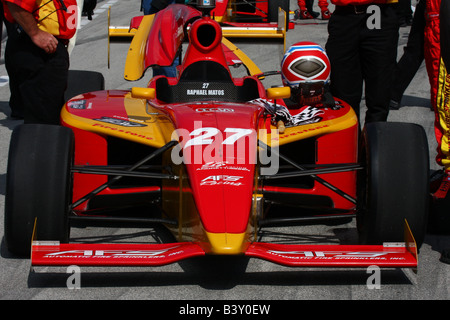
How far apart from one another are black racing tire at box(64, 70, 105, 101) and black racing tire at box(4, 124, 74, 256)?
8.40 feet

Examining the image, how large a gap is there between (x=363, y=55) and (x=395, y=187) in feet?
7.44

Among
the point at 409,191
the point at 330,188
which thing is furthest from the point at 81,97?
the point at 409,191

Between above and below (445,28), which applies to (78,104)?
below

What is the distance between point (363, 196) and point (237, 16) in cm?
726

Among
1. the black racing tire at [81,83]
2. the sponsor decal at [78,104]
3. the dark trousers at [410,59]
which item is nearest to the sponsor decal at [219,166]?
the sponsor decal at [78,104]

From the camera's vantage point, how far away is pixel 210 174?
4.47 meters

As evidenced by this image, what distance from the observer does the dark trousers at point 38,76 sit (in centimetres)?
577

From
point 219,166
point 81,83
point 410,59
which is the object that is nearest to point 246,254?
point 219,166

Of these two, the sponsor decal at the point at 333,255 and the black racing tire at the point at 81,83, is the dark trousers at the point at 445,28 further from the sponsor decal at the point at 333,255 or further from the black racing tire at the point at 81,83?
the black racing tire at the point at 81,83

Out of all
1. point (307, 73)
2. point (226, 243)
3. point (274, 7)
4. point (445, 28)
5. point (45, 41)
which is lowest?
point (274, 7)

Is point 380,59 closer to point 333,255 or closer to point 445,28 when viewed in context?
point 445,28

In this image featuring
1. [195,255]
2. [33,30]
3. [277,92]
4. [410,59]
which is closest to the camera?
[195,255]

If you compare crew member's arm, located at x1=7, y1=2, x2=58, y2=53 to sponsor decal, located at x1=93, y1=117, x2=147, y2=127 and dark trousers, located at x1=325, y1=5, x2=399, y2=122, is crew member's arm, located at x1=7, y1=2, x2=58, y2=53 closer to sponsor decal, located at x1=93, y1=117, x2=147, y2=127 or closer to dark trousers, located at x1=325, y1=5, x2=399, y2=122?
sponsor decal, located at x1=93, y1=117, x2=147, y2=127

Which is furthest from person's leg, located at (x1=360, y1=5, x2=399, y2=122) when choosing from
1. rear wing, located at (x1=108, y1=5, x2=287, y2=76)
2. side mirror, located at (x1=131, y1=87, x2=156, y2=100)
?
side mirror, located at (x1=131, y1=87, x2=156, y2=100)
